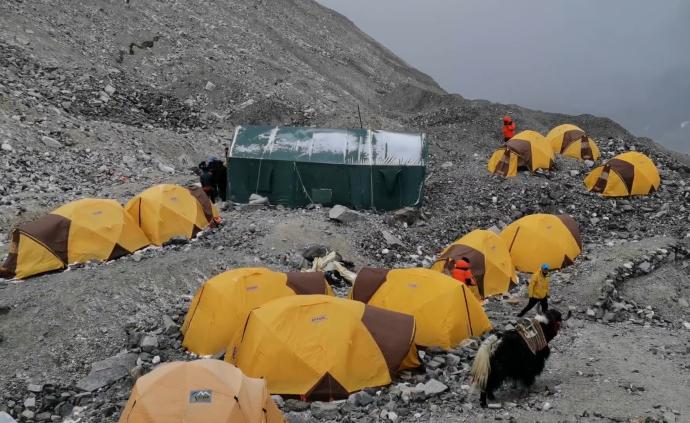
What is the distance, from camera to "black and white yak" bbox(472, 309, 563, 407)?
24.6 feet

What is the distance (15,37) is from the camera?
22234mm

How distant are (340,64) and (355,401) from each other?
1250 inches

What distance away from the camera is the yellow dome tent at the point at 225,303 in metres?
9.31

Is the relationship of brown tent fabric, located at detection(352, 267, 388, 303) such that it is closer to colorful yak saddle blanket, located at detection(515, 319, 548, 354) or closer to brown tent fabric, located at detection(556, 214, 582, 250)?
colorful yak saddle blanket, located at detection(515, 319, 548, 354)

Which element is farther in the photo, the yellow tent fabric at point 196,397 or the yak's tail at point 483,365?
the yak's tail at point 483,365

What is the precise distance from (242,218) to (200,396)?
26.5 feet

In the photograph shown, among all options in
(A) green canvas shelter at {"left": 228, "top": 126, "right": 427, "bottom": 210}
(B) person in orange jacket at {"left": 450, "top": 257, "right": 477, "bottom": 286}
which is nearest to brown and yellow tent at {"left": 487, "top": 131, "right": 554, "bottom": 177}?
(A) green canvas shelter at {"left": 228, "top": 126, "right": 427, "bottom": 210}

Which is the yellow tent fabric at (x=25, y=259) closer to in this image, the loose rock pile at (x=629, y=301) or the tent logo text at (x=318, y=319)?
the tent logo text at (x=318, y=319)

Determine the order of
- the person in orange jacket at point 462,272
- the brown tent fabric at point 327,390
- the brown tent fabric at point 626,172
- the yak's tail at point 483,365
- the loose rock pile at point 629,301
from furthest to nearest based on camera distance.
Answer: the brown tent fabric at point 626,172 → the loose rock pile at point 629,301 → the person in orange jacket at point 462,272 → the brown tent fabric at point 327,390 → the yak's tail at point 483,365

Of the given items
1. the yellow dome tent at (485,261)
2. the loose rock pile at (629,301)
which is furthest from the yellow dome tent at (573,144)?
the yellow dome tent at (485,261)

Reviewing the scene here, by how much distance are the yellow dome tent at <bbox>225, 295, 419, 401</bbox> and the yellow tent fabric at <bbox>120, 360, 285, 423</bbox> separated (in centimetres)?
138

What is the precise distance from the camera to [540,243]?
1363 cm

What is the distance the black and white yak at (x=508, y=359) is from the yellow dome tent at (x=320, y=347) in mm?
1235

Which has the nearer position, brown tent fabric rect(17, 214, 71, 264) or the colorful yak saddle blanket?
the colorful yak saddle blanket
